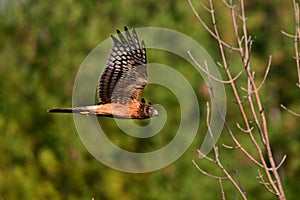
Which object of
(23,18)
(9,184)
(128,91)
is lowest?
(9,184)

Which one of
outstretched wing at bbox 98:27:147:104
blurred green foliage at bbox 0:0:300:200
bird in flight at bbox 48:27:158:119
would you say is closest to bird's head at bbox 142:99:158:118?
bird in flight at bbox 48:27:158:119

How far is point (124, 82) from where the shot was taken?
29.7 ft

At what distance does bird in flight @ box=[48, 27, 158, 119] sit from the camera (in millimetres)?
8922

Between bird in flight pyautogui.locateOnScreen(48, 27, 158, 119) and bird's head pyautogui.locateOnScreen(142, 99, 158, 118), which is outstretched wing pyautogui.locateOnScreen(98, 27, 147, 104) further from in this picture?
bird's head pyautogui.locateOnScreen(142, 99, 158, 118)

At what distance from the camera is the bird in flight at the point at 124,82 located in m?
8.92

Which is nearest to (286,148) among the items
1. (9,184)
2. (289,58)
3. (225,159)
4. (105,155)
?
(289,58)

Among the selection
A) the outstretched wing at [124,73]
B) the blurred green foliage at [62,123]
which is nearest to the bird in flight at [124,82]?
the outstretched wing at [124,73]

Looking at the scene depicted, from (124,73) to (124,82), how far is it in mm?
88

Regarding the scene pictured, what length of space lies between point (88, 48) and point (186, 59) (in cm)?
348

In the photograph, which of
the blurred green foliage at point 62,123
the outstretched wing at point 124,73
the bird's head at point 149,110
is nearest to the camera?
the outstretched wing at point 124,73

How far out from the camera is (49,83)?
30.5m

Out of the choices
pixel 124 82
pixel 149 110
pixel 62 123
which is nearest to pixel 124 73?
pixel 124 82

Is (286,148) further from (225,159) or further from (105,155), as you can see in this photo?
(105,155)

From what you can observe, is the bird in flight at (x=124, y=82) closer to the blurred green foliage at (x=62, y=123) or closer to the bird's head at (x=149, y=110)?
the bird's head at (x=149, y=110)
